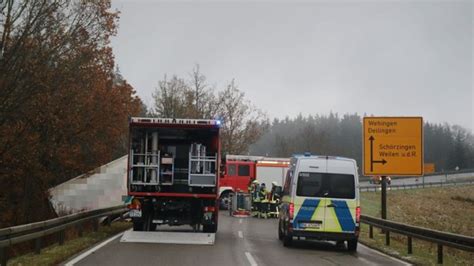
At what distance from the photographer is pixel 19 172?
2439 cm

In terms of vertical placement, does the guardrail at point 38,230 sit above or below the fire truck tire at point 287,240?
above

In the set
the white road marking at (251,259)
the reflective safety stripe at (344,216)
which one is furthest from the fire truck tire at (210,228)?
the reflective safety stripe at (344,216)

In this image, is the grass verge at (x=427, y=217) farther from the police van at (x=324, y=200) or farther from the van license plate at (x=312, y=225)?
the van license plate at (x=312, y=225)

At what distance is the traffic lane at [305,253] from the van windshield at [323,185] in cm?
149

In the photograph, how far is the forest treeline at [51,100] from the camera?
2039 cm

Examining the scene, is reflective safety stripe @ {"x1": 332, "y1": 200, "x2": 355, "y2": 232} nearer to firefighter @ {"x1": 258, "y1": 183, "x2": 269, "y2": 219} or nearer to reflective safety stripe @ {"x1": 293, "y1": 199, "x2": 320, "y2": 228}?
reflective safety stripe @ {"x1": 293, "y1": 199, "x2": 320, "y2": 228}

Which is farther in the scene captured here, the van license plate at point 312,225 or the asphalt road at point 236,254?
the van license plate at point 312,225

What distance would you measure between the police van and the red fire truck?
18782 millimetres

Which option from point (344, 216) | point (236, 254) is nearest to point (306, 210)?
point (344, 216)

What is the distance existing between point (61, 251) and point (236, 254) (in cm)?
386

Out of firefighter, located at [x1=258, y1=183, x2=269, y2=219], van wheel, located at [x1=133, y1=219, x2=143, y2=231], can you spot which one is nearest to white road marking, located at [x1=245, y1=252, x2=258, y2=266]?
van wheel, located at [x1=133, y1=219, x2=143, y2=231]

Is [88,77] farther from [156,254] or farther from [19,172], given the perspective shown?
[156,254]

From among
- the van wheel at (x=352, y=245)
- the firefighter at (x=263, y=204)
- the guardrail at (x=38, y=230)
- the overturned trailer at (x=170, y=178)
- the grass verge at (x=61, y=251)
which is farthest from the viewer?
the firefighter at (x=263, y=204)

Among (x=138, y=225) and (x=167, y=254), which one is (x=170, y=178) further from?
(x=167, y=254)
